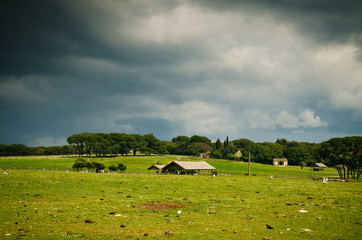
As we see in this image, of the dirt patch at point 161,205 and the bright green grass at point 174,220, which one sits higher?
the bright green grass at point 174,220

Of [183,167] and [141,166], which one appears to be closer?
Result: [183,167]

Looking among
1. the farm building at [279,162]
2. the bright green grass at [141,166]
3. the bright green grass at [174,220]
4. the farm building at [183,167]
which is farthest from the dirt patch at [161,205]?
the farm building at [279,162]

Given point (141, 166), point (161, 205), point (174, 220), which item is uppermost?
point (174, 220)

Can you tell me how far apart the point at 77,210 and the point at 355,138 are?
Answer: 78379 mm

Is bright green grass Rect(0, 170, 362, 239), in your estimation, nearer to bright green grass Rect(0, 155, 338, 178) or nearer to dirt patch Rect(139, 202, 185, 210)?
dirt patch Rect(139, 202, 185, 210)

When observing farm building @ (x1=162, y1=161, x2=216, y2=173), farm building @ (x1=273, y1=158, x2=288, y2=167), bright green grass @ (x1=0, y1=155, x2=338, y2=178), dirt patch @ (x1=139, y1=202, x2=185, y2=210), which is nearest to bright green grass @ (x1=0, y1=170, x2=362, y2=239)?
dirt patch @ (x1=139, y1=202, x2=185, y2=210)

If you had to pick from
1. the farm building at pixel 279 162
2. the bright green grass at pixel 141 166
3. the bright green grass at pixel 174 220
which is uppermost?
the bright green grass at pixel 174 220

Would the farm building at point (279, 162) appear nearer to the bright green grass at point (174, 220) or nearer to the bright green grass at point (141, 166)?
the bright green grass at point (141, 166)

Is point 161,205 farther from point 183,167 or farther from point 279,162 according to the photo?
point 279,162

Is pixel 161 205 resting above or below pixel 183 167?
above

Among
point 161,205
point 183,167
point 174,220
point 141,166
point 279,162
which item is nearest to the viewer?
point 174,220

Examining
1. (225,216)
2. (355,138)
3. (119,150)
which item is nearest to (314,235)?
(225,216)

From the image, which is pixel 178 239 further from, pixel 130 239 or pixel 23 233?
pixel 23 233

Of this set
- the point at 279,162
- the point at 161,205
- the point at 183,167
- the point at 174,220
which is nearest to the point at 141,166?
the point at 183,167
